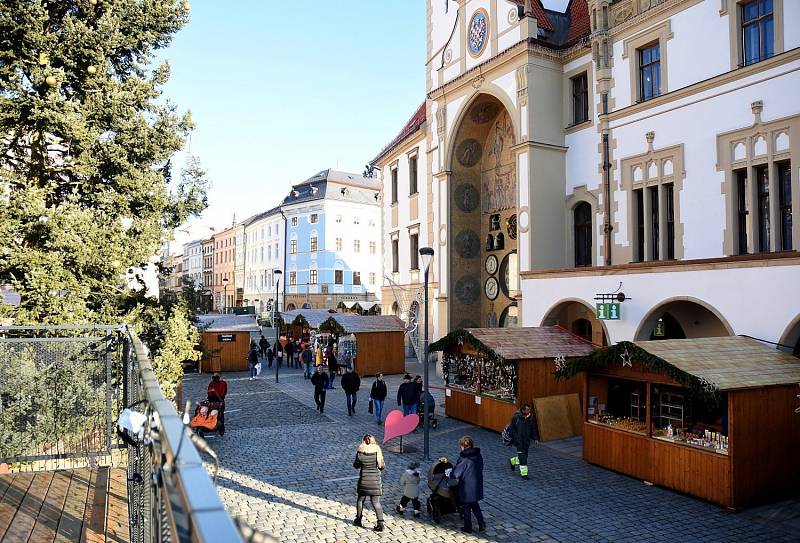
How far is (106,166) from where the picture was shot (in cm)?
1305

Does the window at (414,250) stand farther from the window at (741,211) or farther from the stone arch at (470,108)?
the window at (741,211)

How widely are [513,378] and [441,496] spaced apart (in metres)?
7.17

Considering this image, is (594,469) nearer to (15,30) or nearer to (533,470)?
(533,470)

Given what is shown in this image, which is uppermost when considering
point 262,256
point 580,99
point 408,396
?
point 580,99

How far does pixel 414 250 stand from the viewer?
116 ft

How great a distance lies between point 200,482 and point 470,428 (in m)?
17.5

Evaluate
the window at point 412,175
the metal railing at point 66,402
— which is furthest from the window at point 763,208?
the window at point 412,175

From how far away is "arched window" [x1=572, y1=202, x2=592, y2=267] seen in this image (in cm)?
2445

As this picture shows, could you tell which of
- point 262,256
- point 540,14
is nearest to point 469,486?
point 540,14

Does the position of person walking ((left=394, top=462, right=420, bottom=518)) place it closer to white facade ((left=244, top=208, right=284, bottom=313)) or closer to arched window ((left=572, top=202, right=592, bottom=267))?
arched window ((left=572, top=202, right=592, bottom=267))

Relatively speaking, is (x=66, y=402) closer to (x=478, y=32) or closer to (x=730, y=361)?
(x=730, y=361)

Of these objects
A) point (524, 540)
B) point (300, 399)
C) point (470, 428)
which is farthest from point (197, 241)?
point (524, 540)

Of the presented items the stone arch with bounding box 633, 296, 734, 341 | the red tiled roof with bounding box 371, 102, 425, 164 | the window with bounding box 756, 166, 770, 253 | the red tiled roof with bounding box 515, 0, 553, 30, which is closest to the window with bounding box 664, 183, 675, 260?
the stone arch with bounding box 633, 296, 734, 341

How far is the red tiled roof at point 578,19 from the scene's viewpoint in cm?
2525
